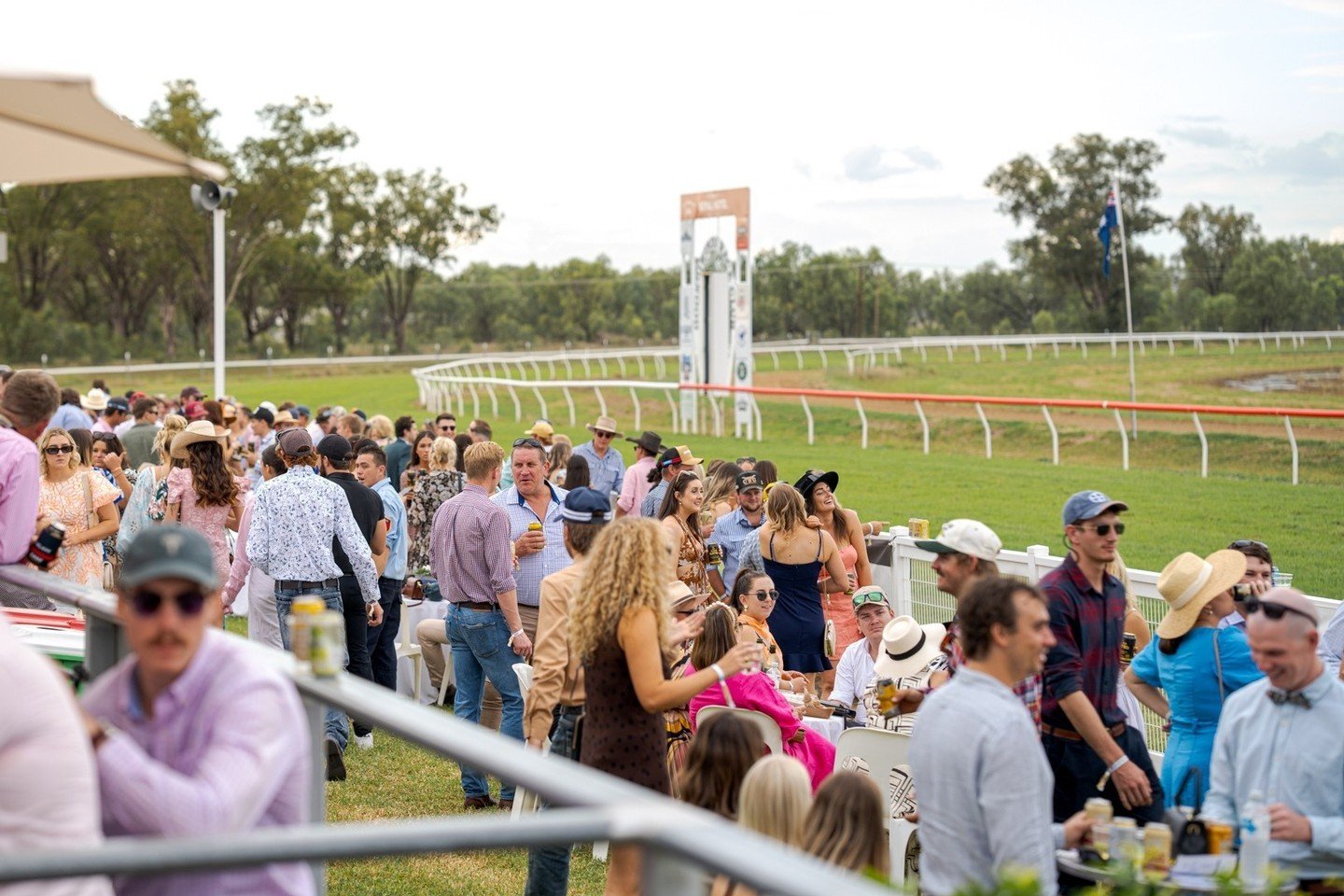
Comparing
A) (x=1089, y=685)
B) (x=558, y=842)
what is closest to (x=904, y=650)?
(x=1089, y=685)

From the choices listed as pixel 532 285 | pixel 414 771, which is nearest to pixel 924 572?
pixel 414 771

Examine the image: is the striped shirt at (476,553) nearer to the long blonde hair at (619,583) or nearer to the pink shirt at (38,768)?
the long blonde hair at (619,583)

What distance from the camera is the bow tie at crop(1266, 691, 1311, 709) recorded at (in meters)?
4.51

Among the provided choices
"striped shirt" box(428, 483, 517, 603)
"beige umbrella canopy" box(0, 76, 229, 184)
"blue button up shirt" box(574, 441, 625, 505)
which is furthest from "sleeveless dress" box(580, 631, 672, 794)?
"blue button up shirt" box(574, 441, 625, 505)

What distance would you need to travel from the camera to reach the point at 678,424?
28500mm

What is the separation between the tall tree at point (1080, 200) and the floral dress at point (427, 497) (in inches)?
2553

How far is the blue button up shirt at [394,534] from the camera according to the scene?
921 cm

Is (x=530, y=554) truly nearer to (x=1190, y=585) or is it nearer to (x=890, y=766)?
(x=890, y=766)

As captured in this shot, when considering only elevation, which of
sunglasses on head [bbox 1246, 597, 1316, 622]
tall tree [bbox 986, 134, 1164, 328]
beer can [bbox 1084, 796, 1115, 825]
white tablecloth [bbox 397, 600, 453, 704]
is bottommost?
white tablecloth [bbox 397, 600, 453, 704]

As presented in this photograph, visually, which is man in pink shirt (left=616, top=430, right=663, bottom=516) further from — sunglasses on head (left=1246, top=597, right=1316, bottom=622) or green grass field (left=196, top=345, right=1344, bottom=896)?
sunglasses on head (left=1246, top=597, right=1316, bottom=622)

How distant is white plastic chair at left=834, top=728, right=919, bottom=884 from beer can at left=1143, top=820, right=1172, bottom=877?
5.70 ft

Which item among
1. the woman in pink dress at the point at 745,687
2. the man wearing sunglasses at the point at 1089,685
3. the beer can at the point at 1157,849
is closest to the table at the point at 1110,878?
the beer can at the point at 1157,849

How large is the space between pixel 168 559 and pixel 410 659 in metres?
7.49

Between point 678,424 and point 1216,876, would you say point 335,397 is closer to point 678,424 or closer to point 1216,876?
point 678,424
